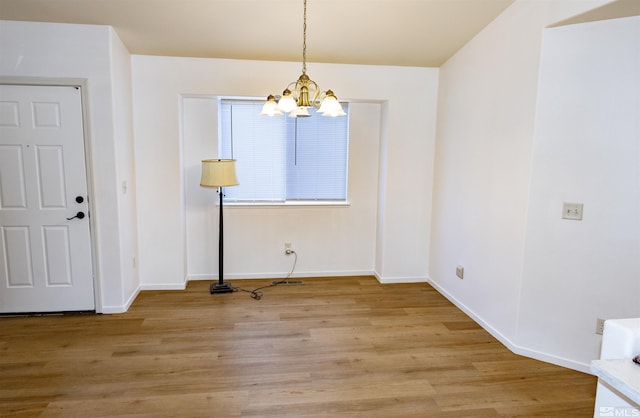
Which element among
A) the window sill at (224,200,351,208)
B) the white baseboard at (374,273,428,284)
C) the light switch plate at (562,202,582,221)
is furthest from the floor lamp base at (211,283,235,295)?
the light switch plate at (562,202,582,221)

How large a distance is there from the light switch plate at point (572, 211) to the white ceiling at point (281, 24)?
173 centimetres

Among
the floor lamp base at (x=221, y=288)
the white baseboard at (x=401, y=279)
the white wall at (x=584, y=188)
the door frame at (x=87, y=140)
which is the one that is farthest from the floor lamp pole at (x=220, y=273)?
the white wall at (x=584, y=188)

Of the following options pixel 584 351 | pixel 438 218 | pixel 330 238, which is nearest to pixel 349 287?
pixel 330 238

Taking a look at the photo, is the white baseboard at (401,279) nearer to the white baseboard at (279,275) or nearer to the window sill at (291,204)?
the white baseboard at (279,275)

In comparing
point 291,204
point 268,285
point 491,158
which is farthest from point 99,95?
point 491,158

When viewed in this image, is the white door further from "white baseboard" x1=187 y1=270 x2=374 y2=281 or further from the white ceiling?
"white baseboard" x1=187 y1=270 x2=374 y2=281

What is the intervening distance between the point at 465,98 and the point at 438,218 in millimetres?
1383

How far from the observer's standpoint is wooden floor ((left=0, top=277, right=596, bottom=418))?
223 centimetres

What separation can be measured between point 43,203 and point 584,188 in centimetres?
452

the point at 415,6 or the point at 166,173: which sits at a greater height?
the point at 415,6

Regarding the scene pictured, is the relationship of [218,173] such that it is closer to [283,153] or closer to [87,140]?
[283,153]

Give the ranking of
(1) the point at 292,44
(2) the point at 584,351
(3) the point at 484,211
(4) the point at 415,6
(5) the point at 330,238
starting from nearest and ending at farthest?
(2) the point at 584,351 → (4) the point at 415,6 → (3) the point at 484,211 → (1) the point at 292,44 → (5) the point at 330,238

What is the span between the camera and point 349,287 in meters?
4.28

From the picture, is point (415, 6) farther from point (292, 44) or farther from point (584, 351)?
point (584, 351)
